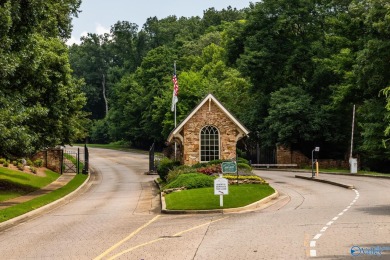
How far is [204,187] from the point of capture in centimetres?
3162

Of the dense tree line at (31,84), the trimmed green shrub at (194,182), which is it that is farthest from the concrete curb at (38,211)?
the trimmed green shrub at (194,182)

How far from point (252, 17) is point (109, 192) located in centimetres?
3525

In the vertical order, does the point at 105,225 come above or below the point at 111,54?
below

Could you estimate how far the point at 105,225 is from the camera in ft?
65.7

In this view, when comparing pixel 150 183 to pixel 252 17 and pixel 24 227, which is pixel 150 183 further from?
pixel 252 17

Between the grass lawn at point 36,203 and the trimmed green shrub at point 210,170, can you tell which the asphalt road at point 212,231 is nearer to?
the grass lawn at point 36,203

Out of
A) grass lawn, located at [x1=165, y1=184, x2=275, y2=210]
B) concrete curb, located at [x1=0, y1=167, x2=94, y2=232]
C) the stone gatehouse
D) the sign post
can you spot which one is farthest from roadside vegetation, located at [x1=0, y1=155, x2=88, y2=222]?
the sign post

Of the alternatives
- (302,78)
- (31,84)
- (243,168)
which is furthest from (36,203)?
(302,78)

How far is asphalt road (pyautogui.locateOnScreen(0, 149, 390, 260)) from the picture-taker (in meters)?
13.6

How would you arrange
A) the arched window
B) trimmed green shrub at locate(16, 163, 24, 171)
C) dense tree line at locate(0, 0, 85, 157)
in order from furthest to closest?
trimmed green shrub at locate(16, 163, 24, 171), the arched window, dense tree line at locate(0, 0, 85, 157)

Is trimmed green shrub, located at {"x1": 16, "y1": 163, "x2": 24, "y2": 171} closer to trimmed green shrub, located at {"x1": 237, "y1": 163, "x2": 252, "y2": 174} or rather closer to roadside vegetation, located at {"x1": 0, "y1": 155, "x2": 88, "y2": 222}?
roadside vegetation, located at {"x1": 0, "y1": 155, "x2": 88, "y2": 222}

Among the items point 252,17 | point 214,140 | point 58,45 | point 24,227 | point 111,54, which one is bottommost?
point 24,227

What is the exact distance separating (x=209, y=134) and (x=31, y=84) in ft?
47.2

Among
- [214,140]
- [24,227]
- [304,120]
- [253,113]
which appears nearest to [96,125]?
[253,113]
